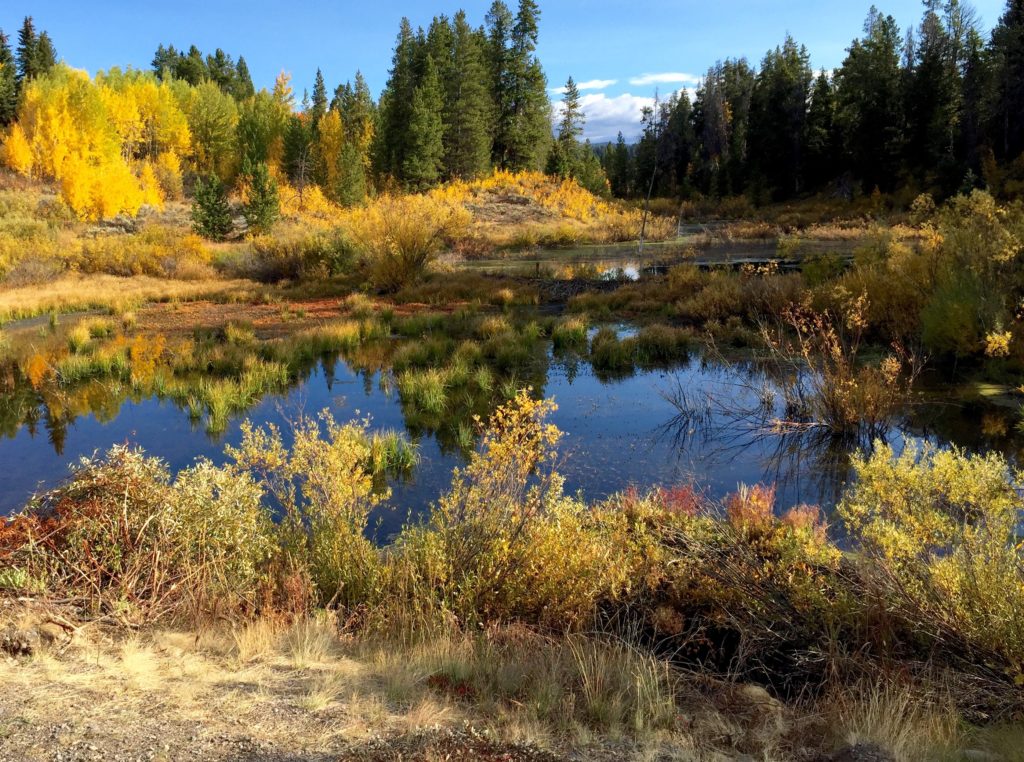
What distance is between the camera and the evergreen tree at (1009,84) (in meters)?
41.7

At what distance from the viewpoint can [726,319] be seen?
16359mm

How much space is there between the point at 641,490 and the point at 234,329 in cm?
1194

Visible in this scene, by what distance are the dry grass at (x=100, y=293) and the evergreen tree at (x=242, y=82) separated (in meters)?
73.5

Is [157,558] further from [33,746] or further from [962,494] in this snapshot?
[962,494]

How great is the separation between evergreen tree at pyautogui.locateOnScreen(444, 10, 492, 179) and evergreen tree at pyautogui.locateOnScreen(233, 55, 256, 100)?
47.2 m

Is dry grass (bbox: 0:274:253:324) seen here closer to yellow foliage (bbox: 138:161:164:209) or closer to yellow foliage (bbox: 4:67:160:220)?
yellow foliage (bbox: 4:67:160:220)

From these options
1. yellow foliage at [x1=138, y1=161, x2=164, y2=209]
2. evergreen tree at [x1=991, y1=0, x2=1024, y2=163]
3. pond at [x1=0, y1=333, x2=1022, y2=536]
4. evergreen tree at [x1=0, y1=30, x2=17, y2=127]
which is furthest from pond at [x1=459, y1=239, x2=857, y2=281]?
evergreen tree at [x1=0, y1=30, x2=17, y2=127]

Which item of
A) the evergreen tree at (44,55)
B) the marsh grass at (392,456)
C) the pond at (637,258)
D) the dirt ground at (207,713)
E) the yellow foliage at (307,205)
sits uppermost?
the evergreen tree at (44,55)

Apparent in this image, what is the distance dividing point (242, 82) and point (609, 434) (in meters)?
106

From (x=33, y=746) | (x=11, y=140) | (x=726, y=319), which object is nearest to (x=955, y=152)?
(x=726, y=319)

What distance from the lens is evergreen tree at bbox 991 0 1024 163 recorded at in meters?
41.7

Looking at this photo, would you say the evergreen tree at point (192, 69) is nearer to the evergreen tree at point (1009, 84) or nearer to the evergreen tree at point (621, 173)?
the evergreen tree at point (621, 173)

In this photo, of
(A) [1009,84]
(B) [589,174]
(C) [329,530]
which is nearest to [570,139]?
(B) [589,174]

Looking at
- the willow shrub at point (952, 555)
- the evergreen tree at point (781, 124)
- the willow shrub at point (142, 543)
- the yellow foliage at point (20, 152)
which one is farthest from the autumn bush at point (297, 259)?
the evergreen tree at point (781, 124)
